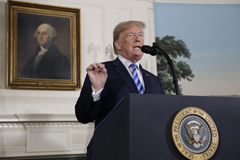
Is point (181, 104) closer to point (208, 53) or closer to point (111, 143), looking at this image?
point (111, 143)

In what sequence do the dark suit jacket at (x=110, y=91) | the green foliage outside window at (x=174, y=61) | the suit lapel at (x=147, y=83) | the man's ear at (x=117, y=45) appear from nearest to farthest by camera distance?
the dark suit jacket at (x=110, y=91)
the suit lapel at (x=147, y=83)
the man's ear at (x=117, y=45)
the green foliage outside window at (x=174, y=61)

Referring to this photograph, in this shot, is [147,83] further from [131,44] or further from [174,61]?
[174,61]

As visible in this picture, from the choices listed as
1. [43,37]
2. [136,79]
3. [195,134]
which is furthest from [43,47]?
[195,134]

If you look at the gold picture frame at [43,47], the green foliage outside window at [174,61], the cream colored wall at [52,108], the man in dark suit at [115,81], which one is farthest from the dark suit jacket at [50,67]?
the man in dark suit at [115,81]

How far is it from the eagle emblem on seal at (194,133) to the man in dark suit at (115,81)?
22.9 inches

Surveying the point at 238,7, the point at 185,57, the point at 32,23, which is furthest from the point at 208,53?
the point at 32,23

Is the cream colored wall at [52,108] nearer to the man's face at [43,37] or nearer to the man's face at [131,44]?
the man's face at [43,37]

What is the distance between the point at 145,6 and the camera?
18.1ft

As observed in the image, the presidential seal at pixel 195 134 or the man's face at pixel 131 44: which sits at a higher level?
the man's face at pixel 131 44

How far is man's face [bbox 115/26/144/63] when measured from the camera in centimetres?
250

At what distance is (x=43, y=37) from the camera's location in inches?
187

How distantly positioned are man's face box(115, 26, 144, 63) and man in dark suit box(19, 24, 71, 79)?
224 centimetres

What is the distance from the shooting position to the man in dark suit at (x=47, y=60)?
15.1 feet

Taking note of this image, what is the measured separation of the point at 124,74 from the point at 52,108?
2606mm
